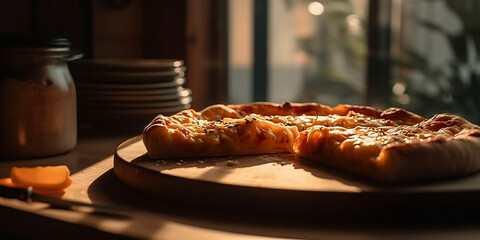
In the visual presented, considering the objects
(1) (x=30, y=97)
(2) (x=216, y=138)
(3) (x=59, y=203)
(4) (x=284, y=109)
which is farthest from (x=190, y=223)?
(4) (x=284, y=109)

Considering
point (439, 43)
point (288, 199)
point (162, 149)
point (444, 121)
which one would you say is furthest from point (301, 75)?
point (288, 199)

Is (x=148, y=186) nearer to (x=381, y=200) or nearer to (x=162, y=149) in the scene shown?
(x=162, y=149)

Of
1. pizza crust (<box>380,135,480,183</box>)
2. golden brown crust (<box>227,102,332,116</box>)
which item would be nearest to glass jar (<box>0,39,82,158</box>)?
golden brown crust (<box>227,102,332,116</box>)

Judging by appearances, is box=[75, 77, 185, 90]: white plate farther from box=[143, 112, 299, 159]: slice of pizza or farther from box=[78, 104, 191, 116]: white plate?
box=[143, 112, 299, 159]: slice of pizza

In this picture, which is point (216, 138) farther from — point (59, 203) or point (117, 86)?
point (117, 86)

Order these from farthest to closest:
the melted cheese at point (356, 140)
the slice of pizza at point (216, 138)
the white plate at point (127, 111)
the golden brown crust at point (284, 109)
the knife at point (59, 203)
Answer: the white plate at point (127, 111)
the golden brown crust at point (284, 109)
the slice of pizza at point (216, 138)
the melted cheese at point (356, 140)
the knife at point (59, 203)

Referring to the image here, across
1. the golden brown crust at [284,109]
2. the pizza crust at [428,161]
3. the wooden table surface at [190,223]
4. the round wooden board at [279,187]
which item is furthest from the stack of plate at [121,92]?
the pizza crust at [428,161]

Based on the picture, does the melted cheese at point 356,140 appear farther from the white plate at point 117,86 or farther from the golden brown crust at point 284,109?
the white plate at point 117,86
